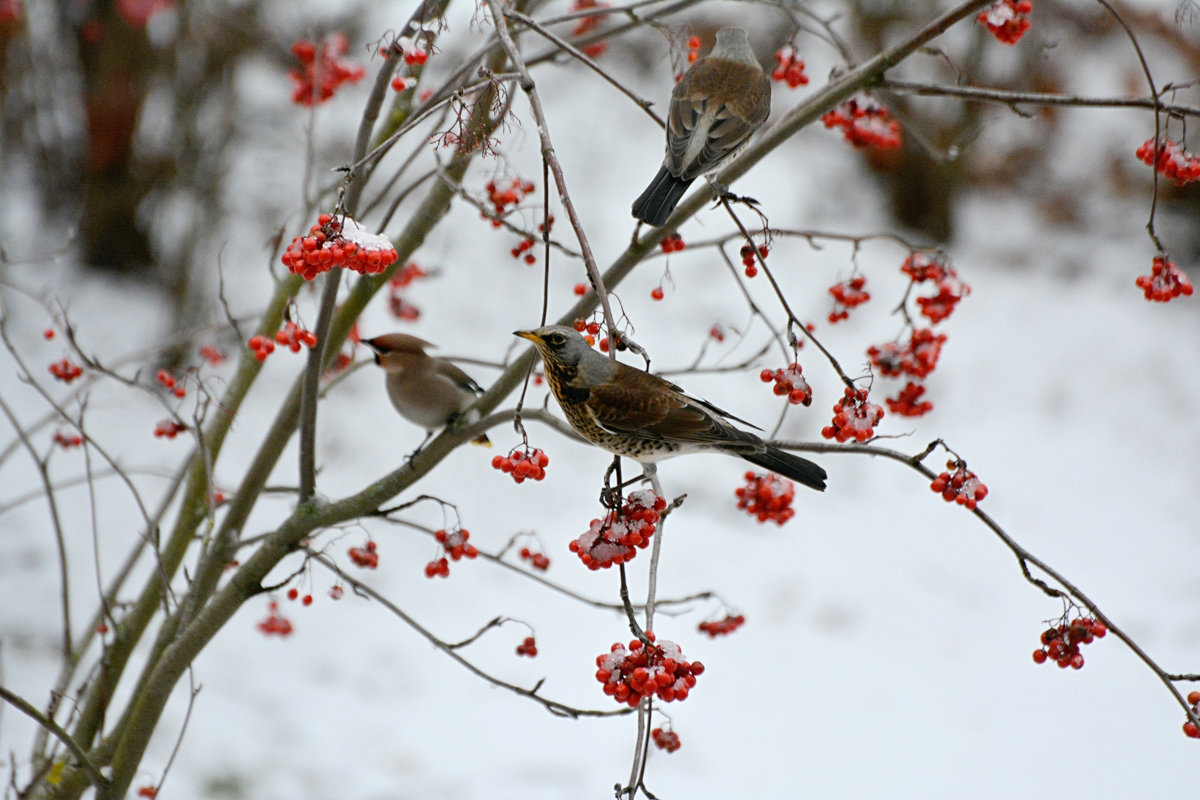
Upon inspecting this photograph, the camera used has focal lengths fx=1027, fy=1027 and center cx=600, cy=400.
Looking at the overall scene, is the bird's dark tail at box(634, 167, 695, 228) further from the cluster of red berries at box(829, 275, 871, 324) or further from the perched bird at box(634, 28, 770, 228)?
the cluster of red berries at box(829, 275, 871, 324)

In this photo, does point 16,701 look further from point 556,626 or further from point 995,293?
point 995,293

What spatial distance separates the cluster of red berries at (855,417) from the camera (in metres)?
1.81

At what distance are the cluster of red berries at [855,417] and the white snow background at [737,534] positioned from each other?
1.15 m

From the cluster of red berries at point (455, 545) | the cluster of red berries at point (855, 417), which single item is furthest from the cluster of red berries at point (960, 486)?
the cluster of red berries at point (455, 545)

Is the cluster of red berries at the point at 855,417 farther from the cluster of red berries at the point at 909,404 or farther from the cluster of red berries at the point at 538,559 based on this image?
the cluster of red berries at the point at 538,559

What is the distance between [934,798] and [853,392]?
2808mm

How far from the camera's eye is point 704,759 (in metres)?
4.23

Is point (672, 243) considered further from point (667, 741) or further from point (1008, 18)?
point (667, 741)

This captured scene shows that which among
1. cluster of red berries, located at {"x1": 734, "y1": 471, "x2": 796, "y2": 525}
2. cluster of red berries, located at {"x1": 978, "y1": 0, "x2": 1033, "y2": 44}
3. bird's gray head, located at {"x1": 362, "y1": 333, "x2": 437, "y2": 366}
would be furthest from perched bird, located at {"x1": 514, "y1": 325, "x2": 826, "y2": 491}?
bird's gray head, located at {"x1": 362, "y1": 333, "x2": 437, "y2": 366}

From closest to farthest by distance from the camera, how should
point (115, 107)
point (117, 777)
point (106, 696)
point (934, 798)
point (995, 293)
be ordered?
point (117, 777) < point (106, 696) < point (934, 798) < point (115, 107) < point (995, 293)

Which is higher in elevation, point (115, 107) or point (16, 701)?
A: point (115, 107)

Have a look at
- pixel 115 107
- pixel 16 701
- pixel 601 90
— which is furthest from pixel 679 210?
pixel 601 90

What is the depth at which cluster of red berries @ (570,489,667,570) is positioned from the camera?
1538 mm

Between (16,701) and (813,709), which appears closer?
(16,701)
